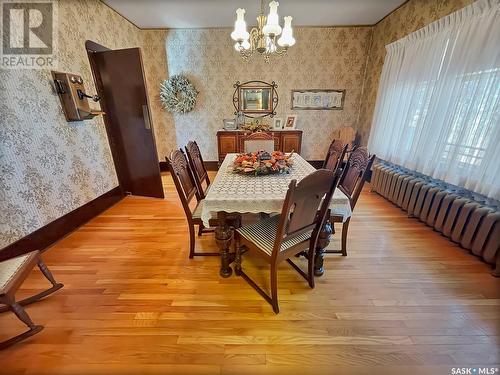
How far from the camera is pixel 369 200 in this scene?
3033 mm

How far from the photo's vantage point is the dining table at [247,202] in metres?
1.35

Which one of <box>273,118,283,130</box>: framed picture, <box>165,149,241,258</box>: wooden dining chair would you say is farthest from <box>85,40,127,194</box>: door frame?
<box>273,118,283,130</box>: framed picture

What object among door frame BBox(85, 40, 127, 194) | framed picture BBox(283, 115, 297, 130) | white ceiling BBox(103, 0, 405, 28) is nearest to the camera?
door frame BBox(85, 40, 127, 194)

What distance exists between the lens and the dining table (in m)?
1.35

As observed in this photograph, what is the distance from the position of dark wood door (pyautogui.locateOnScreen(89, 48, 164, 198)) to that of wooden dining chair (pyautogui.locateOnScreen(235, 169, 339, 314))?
2.16 m

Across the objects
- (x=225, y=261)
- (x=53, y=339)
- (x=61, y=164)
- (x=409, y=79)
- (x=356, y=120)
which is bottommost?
(x=53, y=339)

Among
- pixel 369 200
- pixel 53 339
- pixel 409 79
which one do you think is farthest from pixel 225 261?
pixel 409 79

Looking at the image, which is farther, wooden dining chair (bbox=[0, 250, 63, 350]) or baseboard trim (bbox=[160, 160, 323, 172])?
baseboard trim (bbox=[160, 160, 323, 172])

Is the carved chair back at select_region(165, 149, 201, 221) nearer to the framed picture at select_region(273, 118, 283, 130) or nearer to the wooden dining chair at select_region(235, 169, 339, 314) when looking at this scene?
the wooden dining chair at select_region(235, 169, 339, 314)

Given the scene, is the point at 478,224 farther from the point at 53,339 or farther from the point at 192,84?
the point at 192,84

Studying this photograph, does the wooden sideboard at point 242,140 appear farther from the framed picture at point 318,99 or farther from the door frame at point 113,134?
the door frame at point 113,134

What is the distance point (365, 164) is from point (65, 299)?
248 cm

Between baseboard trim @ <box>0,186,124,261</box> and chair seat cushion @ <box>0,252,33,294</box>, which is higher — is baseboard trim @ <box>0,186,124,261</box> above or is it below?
below

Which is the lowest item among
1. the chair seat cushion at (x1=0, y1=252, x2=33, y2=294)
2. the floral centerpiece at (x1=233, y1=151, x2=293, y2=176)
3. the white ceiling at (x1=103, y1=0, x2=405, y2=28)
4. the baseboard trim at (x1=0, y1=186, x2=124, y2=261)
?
the baseboard trim at (x1=0, y1=186, x2=124, y2=261)
